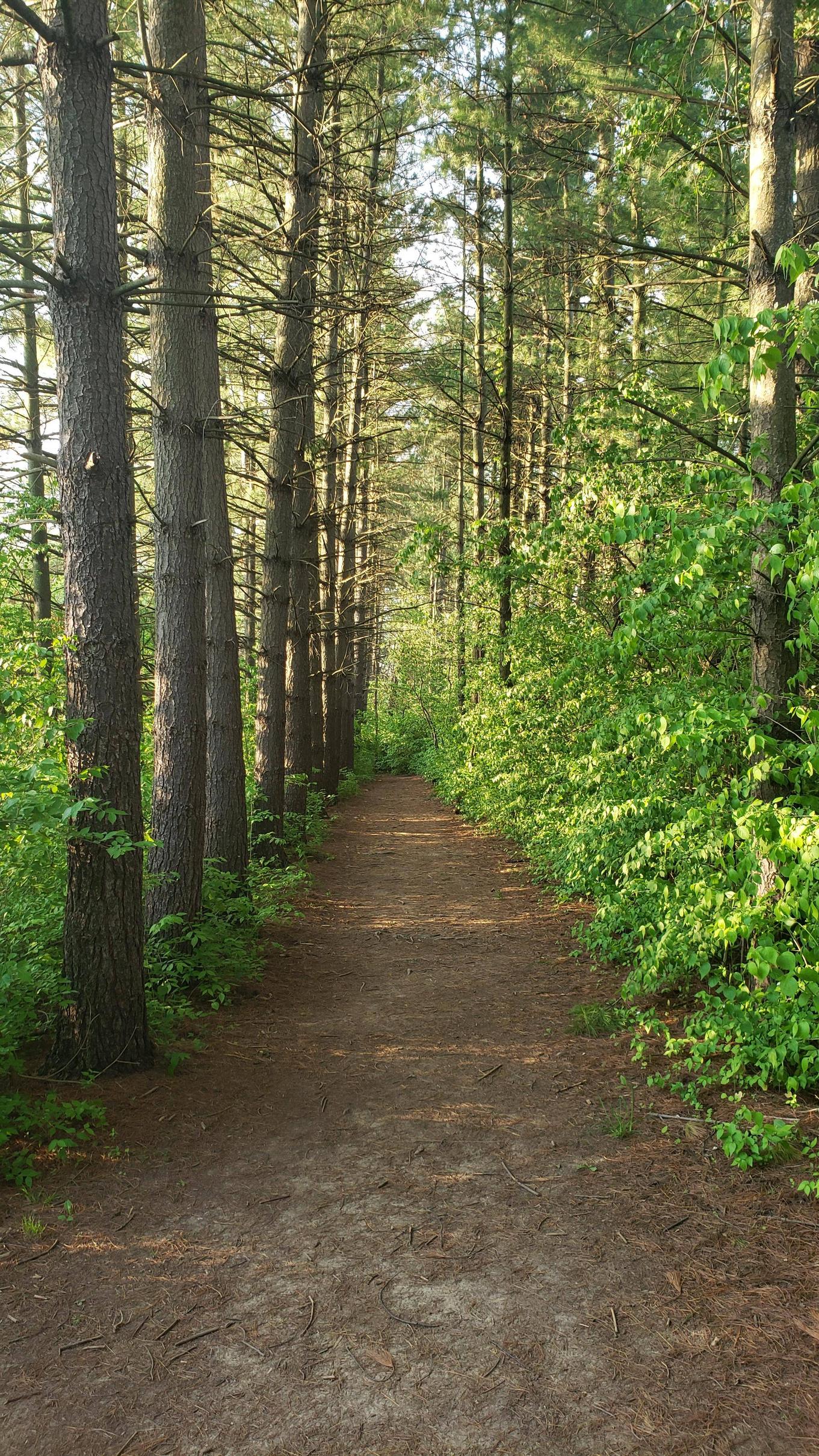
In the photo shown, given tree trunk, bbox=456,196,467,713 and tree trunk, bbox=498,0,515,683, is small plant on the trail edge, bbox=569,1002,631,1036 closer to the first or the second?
tree trunk, bbox=498,0,515,683

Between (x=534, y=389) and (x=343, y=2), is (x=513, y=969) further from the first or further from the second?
(x=534, y=389)

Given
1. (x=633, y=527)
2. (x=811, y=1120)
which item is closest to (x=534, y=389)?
(x=633, y=527)

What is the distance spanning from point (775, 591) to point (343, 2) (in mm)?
7061

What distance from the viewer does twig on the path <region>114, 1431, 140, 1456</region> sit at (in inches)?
92.7

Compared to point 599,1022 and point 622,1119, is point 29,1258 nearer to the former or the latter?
point 622,1119

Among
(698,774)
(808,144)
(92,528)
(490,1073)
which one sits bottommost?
(490,1073)

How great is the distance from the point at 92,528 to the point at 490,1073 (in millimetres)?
3878

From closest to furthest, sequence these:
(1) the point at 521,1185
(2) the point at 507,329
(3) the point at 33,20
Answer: (1) the point at 521,1185
(3) the point at 33,20
(2) the point at 507,329

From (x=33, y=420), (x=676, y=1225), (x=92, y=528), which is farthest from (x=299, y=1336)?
(x=33, y=420)

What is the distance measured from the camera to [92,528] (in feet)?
14.6

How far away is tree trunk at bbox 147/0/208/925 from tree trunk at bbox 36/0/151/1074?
1402 mm

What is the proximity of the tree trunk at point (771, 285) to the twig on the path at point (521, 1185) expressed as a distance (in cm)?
235

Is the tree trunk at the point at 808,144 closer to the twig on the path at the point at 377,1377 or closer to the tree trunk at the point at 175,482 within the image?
the tree trunk at the point at 175,482

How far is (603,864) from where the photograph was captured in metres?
6.61
